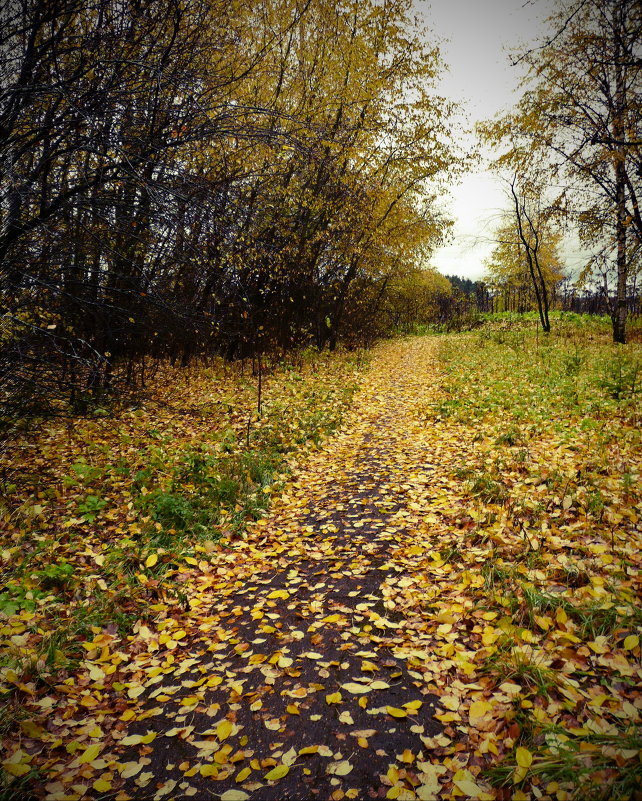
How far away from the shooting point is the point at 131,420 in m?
8.83

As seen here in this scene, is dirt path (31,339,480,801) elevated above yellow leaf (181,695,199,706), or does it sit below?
above

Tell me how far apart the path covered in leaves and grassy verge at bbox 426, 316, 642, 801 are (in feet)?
0.09

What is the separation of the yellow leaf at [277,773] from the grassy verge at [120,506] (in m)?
1.82

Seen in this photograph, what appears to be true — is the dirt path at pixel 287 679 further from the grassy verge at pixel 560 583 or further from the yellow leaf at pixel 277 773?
the grassy verge at pixel 560 583

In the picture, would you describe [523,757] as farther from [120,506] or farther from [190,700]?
[120,506]

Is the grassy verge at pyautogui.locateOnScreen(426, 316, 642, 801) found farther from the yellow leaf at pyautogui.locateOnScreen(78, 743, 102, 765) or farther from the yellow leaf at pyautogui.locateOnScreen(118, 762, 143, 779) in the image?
the yellow leaf at pyautogui.locateOnScreen(78, 743, 102, 765)

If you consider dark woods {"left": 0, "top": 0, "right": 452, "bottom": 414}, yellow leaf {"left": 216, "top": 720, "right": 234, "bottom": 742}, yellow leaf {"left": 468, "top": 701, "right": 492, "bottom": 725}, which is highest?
dark woods {"left": 0, "top": 0, "right": 452, "bottom": 414}

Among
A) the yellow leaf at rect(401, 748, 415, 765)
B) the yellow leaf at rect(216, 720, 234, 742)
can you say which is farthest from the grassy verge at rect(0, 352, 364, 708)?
the yellow leaf at rect(401, 748, 415, 765)

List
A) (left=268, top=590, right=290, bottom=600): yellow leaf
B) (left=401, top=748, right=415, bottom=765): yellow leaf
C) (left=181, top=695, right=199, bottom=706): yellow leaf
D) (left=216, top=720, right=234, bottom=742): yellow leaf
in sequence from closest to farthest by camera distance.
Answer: (left=401, top=748, right=415, bottom=765): yellow leaf, (left=216, top=720, right=234, bottom=742): yellow leaf, (left=181, top=695, right=199, bottom=706): yellow leaf, (left=268, top=590, right=290, bottom=600): yellow leaf

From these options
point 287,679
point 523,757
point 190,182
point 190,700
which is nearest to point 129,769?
point 190,700

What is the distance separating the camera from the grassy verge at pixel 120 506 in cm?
359

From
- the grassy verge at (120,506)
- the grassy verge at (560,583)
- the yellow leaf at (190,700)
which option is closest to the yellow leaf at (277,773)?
the yellow leaf at (190,700)

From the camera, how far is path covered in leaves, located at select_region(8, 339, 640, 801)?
2303 mm

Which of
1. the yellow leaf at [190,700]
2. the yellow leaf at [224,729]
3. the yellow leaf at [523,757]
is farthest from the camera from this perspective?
the yellow leaf at [190,700]
